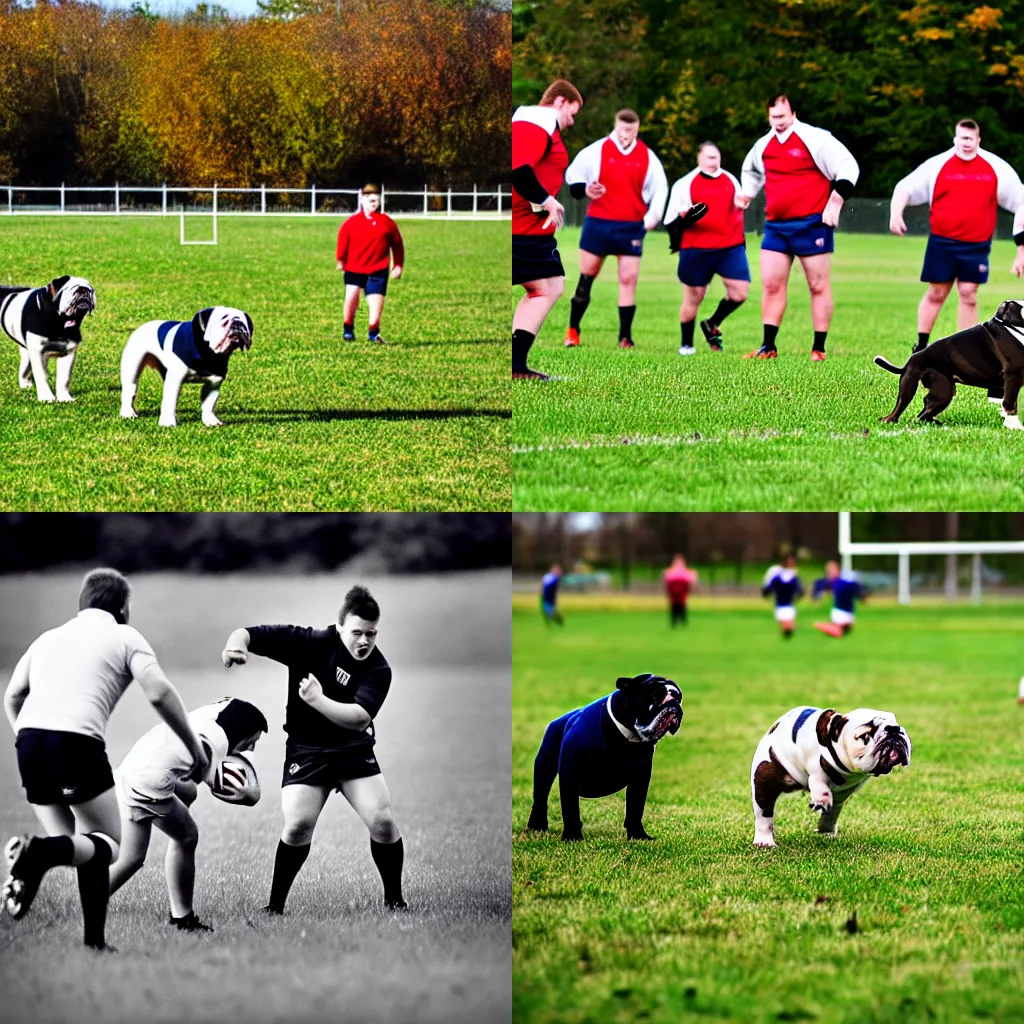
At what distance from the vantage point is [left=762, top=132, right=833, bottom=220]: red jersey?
10281 mm

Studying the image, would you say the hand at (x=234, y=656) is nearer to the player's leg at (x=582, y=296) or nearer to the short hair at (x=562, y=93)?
the short hair at (x=562, y=93)

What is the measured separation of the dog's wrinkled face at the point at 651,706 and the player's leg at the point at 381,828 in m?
1.09

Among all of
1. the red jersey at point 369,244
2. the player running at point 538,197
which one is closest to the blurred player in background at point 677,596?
the red jersey at point 369,244

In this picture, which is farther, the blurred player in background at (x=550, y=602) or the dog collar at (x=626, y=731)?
the blurred player in background at (x=550, y=602)

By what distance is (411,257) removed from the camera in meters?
15.4

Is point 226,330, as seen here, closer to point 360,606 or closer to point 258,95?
point 360,606

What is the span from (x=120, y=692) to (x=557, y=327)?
7831 millimetres

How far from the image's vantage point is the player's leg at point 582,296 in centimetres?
1168

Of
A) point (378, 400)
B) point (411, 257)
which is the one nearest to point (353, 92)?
point (411, 257)

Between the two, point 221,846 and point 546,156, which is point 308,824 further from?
point 546,156

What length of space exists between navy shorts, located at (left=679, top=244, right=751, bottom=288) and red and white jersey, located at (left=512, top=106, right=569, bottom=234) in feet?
8.25

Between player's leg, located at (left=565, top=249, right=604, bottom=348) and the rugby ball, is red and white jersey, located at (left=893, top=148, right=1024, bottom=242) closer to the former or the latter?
player's leg, located at (left=565, top=249, right=604, bottom=348)

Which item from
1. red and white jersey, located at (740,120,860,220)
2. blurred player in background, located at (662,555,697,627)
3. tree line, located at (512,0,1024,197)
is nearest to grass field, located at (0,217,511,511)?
red and white jersey, located at (740,120,860,220)

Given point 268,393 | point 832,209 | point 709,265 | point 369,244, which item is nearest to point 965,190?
point 832,209
